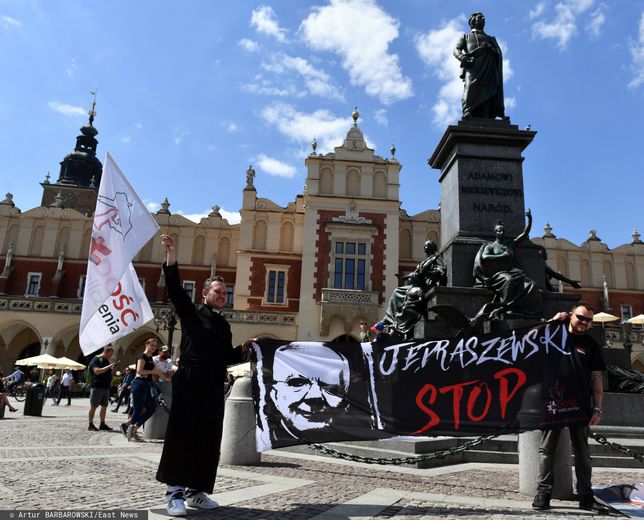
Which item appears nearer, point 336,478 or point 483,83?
point 336,478

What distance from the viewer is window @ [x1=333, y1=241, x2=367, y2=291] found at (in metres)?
30.5

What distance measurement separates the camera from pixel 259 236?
109 ft

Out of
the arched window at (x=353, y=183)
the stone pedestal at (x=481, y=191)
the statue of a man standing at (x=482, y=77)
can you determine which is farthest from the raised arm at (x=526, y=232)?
the arched window at (x=353, y=183)

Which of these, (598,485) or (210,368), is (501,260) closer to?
(598,485)

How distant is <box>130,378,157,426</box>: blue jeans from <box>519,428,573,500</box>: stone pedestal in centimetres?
575

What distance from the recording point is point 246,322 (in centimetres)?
2928

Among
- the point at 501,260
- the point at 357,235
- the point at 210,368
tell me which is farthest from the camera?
the point at 357,235

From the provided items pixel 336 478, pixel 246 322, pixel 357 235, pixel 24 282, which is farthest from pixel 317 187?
pixel 336 478

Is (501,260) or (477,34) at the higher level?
(477,34)

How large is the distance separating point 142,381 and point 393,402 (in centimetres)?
490

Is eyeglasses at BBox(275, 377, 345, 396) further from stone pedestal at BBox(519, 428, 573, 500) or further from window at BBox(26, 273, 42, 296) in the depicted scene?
window at BBox(26, 273, 42, 296)

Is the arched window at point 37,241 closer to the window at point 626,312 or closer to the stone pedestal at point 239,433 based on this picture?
the stone pedestal at point 239,433

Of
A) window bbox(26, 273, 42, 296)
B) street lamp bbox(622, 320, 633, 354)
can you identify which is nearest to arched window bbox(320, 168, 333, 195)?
street lamp bbox(622, 320, 633, 354)

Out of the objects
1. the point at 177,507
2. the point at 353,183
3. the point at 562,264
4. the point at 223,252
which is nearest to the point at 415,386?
the point at 177,507
